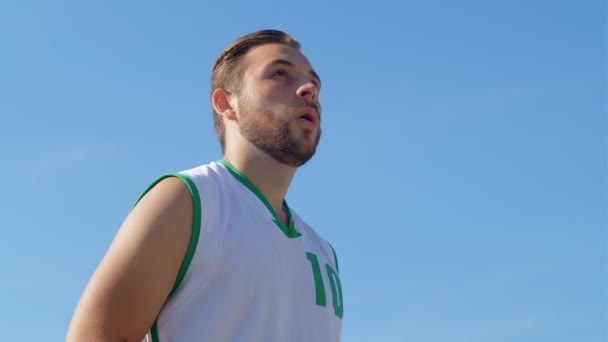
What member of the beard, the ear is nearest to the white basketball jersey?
the beard

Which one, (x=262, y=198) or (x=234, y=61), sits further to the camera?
(x=234, y=61)

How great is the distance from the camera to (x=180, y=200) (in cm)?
434

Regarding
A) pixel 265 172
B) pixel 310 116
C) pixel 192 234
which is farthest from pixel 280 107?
pixel 192 234

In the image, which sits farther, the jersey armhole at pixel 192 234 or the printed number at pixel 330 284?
the printed number at pixel 330 284

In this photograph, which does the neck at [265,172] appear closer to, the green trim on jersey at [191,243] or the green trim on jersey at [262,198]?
the green trim on jersey at [262,198]

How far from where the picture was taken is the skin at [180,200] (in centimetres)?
403

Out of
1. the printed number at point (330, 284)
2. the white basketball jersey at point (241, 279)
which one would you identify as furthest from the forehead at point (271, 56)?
the printed number at point (330, 284)

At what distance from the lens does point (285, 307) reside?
4.54 meters

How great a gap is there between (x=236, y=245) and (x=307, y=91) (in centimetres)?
125

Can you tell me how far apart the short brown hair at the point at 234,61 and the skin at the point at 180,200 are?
0.07 m

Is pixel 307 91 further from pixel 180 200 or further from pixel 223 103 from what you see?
pixel 180 200

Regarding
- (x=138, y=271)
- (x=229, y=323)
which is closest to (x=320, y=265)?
(x=229, y=323)

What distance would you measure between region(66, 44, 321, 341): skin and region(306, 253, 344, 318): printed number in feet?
1.17

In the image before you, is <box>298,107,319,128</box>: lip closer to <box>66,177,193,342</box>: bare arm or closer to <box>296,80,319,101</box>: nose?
<box>296,80,319,101</box>: nose
